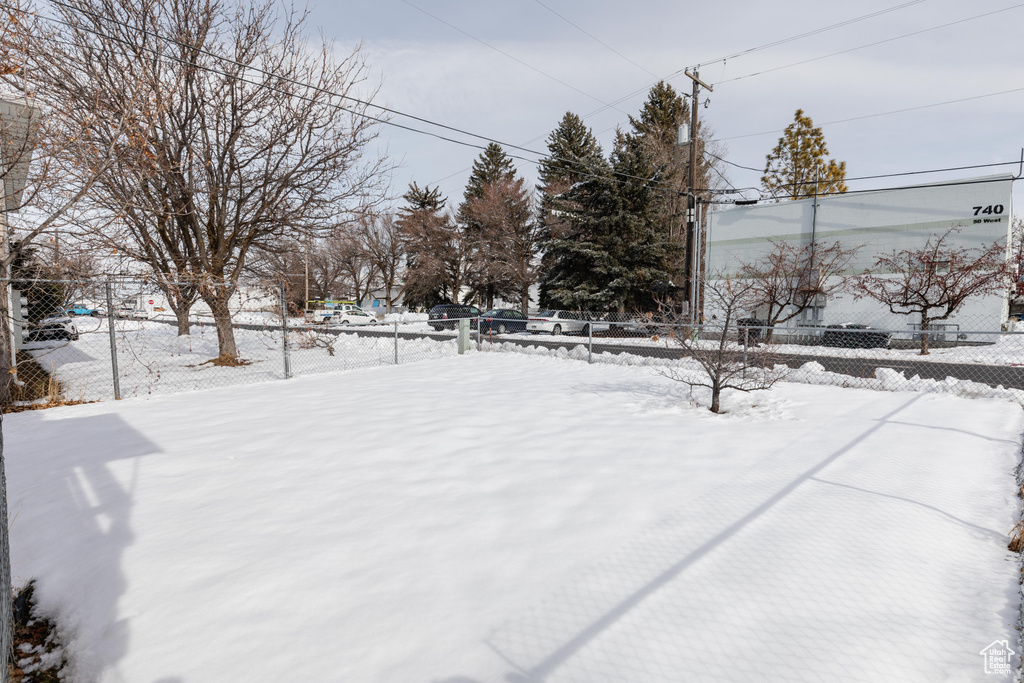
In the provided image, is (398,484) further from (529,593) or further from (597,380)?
(597,380)

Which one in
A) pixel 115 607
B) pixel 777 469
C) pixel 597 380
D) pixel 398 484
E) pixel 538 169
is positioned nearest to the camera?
pixel 115 607

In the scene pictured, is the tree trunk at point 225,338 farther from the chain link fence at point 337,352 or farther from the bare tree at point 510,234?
the bare tree at point 510,234

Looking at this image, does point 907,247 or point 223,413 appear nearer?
point 223,413

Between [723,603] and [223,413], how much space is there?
23.5 feet

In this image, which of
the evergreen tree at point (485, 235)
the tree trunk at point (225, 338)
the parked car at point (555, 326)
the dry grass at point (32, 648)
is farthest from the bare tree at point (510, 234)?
the dry grass at point (32, 648)

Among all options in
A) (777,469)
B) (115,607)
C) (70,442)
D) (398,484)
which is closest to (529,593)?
(398,484)

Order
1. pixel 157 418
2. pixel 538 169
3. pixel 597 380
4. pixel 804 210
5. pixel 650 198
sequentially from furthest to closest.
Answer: pixel 538 169 < pixel 650 198 < pixel 804 210 < pixel 597 380 < pixel 157 418

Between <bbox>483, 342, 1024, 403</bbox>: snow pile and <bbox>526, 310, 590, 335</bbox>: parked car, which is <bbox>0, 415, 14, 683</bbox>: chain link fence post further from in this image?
<bbox>526, 310, 590, 335</bbox>: parked car

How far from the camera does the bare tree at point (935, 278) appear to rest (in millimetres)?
17750

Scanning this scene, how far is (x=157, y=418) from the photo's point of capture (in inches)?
286

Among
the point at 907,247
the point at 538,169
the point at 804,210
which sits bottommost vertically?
the point at 907,247

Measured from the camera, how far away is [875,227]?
21312 mm

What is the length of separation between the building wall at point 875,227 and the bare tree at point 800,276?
43cm

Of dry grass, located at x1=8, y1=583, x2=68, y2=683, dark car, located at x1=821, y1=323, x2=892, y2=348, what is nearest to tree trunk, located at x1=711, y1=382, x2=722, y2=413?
dry grass, located at x1=8, y1=583, x2=68, y2=683
